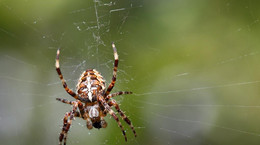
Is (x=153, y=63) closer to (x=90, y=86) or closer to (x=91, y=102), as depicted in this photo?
(x=91, y=102)

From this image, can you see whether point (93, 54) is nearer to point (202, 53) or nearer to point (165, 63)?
point (165, 63)

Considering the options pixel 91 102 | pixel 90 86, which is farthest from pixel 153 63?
pixel 90 86

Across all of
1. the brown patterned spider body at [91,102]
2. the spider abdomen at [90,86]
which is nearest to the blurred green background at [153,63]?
the brown patterned spider body at [91,102]

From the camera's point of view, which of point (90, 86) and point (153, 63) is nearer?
point (90, 86)

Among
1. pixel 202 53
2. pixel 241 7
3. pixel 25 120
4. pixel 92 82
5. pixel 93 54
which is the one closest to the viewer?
pixel 92 82

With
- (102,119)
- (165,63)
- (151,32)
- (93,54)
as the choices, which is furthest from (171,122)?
(102,119)

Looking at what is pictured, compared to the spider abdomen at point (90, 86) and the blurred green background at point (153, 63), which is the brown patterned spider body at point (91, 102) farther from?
the blurred green background at point (153, 63)

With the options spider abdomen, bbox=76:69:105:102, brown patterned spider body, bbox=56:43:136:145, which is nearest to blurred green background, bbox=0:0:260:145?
brown patterned spider body, bbox=56:43:136:145
